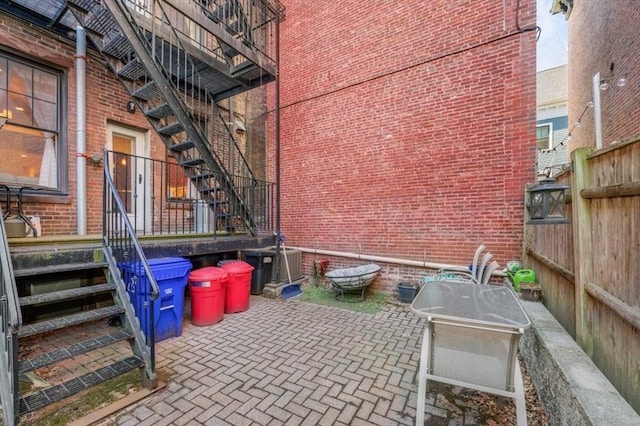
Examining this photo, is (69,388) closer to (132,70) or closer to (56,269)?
(56,269)

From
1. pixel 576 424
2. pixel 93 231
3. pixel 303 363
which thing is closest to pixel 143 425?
pixel 303 363

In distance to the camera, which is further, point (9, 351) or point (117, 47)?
point (117, 47)

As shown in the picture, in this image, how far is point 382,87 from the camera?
5.66m

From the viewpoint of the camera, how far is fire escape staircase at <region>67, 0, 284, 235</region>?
3686mm

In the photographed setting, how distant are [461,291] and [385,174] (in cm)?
340

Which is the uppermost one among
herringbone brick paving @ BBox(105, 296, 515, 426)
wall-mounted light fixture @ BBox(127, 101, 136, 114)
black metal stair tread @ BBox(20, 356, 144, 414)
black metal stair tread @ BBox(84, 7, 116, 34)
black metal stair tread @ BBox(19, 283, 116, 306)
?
black metal stair tread @ BBox(84, 7, 116, 34)

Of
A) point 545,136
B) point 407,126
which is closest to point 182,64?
point 407,126

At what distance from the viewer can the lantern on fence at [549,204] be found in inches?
86.6

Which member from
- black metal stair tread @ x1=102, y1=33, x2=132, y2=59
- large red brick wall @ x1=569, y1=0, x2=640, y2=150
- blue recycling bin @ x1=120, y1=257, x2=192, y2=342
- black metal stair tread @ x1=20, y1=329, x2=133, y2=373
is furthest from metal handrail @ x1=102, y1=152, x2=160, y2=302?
large red brick wall @ x1=569, y1=0, x2=640, y2=150

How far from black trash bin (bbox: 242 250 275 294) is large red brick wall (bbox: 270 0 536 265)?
1.24m

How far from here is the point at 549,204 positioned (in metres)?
2.24

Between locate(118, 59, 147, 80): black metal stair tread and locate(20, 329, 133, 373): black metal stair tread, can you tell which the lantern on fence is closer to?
locate(20, 329, 133, 373): black metal stair tread

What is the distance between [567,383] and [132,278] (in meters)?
3.63

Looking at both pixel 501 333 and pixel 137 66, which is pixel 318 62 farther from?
pixel 501 333
